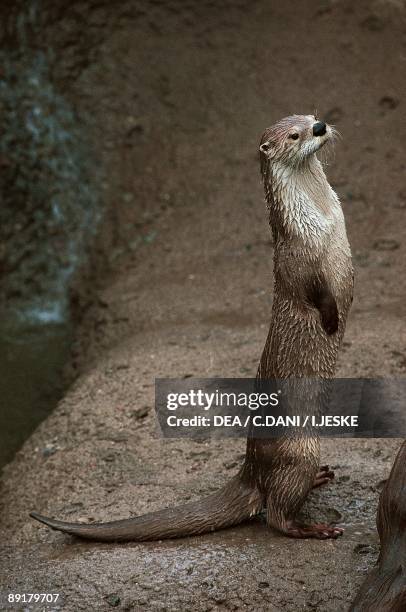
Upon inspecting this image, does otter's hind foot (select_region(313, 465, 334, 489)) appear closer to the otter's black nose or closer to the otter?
the otter

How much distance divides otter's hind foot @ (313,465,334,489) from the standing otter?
24cm

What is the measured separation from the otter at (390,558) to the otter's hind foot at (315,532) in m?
0.28

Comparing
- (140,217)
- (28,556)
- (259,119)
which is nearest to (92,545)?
(28,556)

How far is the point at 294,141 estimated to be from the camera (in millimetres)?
2682

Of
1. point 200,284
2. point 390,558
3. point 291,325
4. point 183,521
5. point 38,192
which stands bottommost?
point 183,521

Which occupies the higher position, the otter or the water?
the water

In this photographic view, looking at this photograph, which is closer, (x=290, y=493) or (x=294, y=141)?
(x=294, y=141)

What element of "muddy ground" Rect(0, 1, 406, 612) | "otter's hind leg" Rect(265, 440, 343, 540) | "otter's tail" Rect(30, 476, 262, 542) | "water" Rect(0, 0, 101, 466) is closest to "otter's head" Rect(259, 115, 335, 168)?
"otter's hind leg" Rect(265, 440, 343, 540)

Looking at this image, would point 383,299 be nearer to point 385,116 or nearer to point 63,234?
point 385,116

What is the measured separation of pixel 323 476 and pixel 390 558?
74 centimetres

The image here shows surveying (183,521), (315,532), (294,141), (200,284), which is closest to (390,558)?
(315,532)

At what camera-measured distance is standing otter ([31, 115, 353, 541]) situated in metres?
2.72

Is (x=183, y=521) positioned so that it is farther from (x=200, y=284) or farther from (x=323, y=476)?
(x=200, y=284)

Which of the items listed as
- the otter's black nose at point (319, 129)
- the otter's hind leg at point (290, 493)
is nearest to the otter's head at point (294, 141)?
the otter's black nose at point (319, 129)
